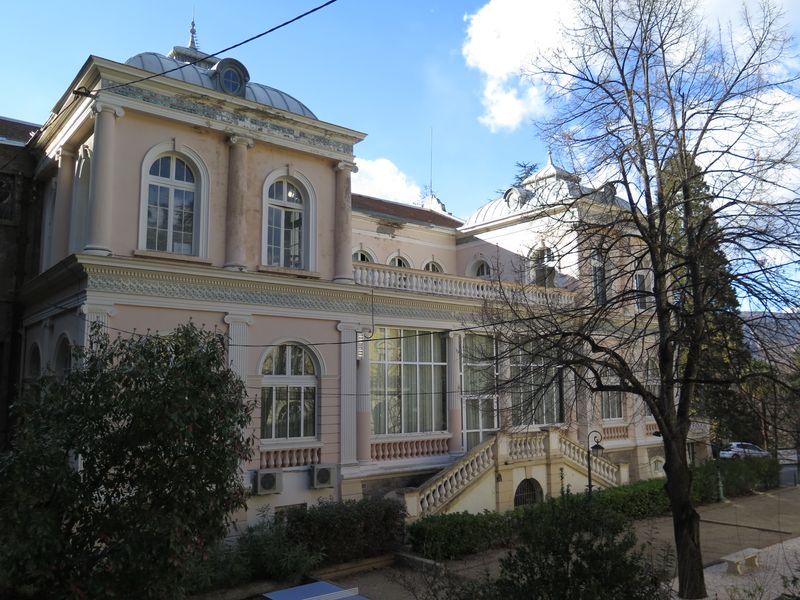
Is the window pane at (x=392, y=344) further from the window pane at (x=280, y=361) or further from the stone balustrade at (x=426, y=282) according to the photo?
the window pane at (x=280, y=361)

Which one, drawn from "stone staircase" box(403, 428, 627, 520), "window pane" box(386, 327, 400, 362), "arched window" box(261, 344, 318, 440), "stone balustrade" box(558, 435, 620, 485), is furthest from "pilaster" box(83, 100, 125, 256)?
"stone balustrade" box(558, 435, 620, 485)

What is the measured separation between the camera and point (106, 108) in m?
14.2

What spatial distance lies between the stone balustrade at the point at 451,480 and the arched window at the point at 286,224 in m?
6.23

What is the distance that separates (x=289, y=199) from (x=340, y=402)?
5344 mm

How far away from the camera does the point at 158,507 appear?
6.42 meters

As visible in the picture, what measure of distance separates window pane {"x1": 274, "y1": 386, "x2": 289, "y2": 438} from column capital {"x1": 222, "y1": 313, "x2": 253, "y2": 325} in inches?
70.2

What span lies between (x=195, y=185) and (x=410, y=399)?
804 cm

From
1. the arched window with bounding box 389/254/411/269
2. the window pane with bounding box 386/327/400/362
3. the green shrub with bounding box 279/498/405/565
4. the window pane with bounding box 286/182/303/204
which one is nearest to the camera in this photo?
the green shrub with bounding box 279/498/405/565

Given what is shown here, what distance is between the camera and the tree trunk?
10023 mm

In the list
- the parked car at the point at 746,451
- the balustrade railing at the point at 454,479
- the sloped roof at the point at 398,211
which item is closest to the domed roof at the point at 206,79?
the sloped roof at the point at 398,211

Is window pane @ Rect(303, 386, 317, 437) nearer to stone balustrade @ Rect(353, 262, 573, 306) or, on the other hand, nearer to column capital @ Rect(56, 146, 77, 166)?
stone balustrade @ Rect(353, 262, 573, 306)

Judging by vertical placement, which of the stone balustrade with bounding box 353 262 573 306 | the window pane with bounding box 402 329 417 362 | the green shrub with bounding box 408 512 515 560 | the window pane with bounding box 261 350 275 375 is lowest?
the green shrub with bounding box 408 512 515 560

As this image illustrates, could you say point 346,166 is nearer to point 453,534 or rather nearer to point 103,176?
point 103,176

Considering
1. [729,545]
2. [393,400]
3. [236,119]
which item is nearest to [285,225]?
[236,119]
